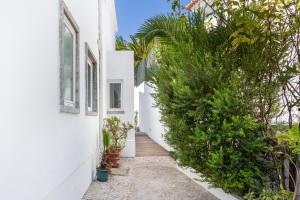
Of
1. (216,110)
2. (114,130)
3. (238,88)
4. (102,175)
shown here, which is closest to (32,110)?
(216,110)

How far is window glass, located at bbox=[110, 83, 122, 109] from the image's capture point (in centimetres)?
1170

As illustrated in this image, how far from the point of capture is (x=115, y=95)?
38.9ft

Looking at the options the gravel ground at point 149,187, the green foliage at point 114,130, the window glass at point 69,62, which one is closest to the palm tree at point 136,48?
the green foliage at point 114,130

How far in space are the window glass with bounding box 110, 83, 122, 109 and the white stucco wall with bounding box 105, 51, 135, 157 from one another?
277 millimetres

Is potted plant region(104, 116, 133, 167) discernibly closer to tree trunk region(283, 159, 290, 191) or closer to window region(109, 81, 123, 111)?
window region(109, 81, 123, 111)

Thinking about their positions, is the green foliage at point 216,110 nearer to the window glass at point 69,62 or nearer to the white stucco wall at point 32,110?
the window glass at point 69,62

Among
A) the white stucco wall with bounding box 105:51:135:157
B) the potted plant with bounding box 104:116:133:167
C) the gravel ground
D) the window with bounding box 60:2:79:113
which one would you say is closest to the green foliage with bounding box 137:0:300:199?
the gravel ground

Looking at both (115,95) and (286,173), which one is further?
(115,95)

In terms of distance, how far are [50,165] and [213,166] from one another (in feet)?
7.98

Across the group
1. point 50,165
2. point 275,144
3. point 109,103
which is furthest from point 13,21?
point 109,103

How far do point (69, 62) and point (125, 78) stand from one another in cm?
640

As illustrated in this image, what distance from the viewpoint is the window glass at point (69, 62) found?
482 centimetres

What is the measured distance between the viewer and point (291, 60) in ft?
14.1

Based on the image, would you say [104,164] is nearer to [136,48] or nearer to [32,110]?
[32,110]
